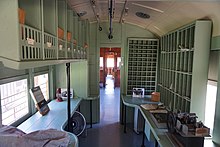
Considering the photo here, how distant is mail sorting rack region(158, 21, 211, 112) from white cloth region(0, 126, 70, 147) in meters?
2.29

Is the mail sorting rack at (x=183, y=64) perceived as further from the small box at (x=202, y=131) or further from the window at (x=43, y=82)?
the window at (x=43, y=82)

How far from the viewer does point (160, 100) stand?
4.77 metres

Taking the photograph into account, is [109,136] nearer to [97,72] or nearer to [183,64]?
[97,72]

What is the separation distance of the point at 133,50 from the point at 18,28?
13.9ft

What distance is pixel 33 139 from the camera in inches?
62.1

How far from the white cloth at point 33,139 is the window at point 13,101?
0.82 m

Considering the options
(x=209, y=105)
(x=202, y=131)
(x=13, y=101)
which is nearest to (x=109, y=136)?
(x=209, y=105)

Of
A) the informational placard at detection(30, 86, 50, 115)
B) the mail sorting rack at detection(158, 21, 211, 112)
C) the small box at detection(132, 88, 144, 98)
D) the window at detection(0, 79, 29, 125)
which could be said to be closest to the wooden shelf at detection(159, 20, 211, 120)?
the mail sorting rack at detection(158, 21, 211, 112)

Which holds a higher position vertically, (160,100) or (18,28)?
(18,28)

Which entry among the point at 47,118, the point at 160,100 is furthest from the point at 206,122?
the point at 47,118

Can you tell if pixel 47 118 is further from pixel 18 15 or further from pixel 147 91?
pixel 147 91

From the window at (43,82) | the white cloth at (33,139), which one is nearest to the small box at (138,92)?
the window at (43,82)

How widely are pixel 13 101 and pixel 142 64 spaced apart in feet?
11.4

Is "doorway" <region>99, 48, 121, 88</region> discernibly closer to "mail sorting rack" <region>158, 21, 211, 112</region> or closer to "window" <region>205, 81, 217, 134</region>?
"mail sorting rack" <region>158, 21, 211, 112</region>
